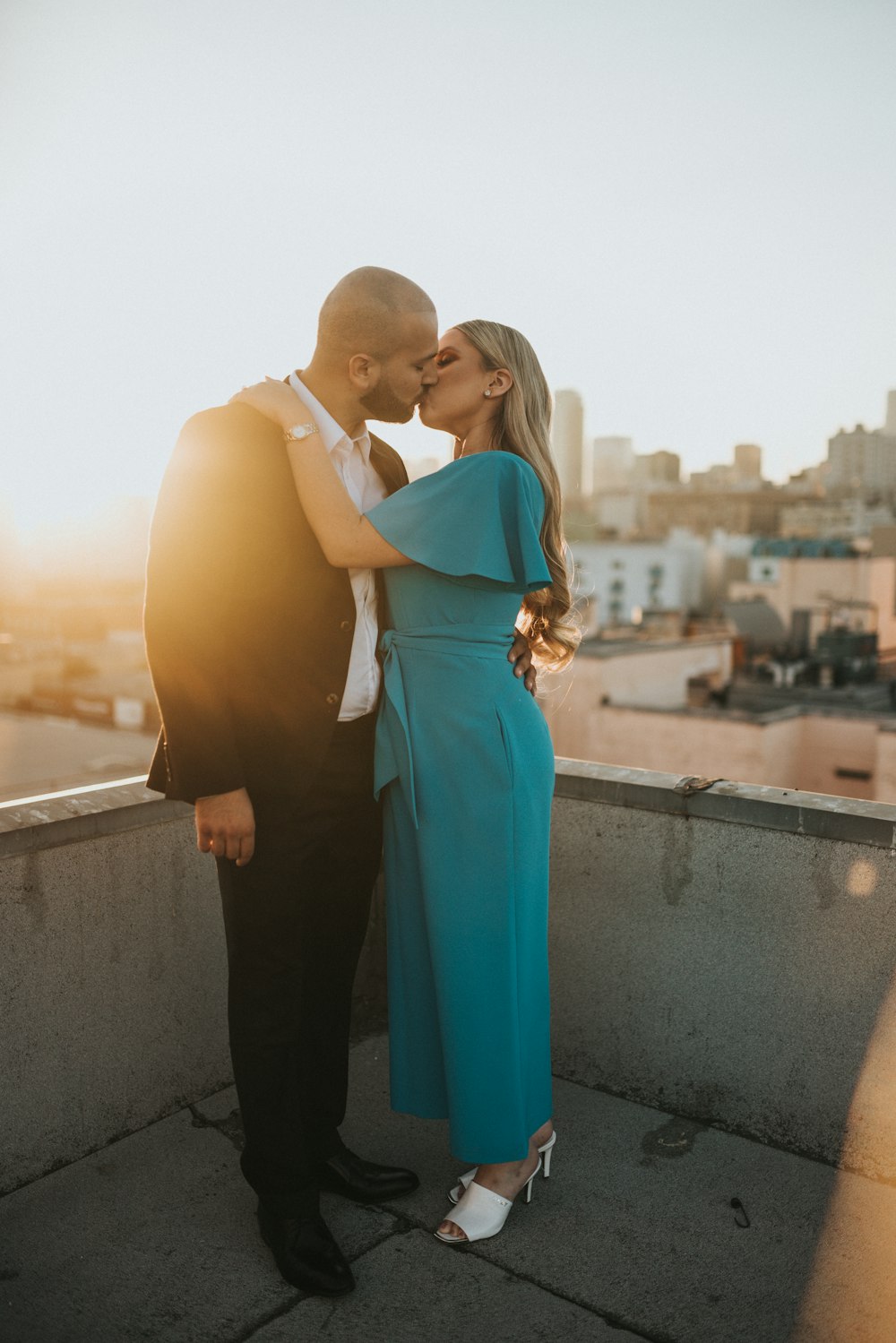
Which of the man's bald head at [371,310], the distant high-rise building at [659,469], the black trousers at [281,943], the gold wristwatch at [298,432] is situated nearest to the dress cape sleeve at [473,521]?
the gold wristwatch at [298,432]

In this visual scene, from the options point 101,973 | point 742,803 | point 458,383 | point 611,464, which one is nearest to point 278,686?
point 458,383

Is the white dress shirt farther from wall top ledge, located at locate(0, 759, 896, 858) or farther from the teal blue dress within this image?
wall top ledge, located at locate(0, 759, 896, 858)

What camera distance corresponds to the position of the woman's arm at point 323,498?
241 centimetres

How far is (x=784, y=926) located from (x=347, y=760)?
1362mm

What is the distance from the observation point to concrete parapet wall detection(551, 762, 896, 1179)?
2.86m

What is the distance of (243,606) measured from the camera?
2416 mm

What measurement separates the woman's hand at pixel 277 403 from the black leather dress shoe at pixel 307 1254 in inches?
74.2

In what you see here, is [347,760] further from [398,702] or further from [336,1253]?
[336,1253]

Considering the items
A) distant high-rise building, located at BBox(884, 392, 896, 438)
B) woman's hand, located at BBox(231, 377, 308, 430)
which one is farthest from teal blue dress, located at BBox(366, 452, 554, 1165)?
distant high-rise building, located at BBox(884, 392, 896, 438)

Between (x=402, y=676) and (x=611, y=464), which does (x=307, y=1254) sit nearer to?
(x=402, y=676)

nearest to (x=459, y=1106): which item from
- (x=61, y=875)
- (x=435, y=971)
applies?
(x=435, y=971)

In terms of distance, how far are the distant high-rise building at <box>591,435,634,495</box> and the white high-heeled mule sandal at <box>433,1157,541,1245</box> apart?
98968mm

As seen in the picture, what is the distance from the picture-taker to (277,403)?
96.1 inches

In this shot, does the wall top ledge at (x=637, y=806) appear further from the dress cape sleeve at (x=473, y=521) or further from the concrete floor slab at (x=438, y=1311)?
the concrete floor slab at (x=438, y=1311)
